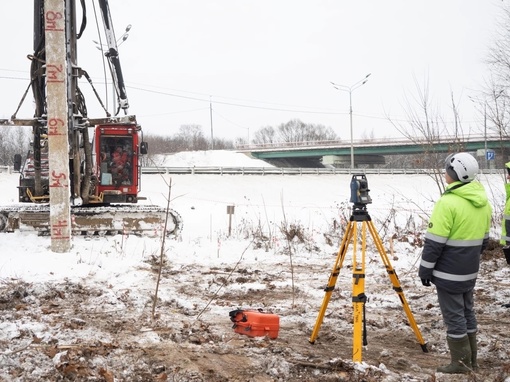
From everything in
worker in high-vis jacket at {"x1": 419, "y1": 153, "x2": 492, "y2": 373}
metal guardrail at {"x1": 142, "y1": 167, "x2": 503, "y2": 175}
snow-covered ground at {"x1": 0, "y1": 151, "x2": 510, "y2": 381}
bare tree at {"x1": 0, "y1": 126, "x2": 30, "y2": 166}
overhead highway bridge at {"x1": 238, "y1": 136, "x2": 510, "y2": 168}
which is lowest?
snow-covered ground at {"x1": 0, "y1": 151, "x2": 510, "y2": 381}

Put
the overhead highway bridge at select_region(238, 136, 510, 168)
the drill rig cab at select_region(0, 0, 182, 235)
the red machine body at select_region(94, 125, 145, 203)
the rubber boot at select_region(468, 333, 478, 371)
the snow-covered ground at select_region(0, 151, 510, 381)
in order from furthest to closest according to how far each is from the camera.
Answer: the overhead highway bridge at select_region(238, 136, 510, 168) < the red machine body at select_region(94, 125, 145, 203) < the drill rig cab at select_region(0, 0, 182, 235) < the rubber boot at select_region(468, 333, 478, 371) < the snow-covered ground at select_region(0, 151, 510, 381)

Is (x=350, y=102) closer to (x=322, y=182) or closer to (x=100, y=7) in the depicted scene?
(x=322, y=182)

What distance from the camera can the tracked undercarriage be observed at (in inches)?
548

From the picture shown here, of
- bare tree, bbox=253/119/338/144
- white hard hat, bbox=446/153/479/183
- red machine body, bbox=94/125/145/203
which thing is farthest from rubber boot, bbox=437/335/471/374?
bare tree, bbox=253/119/338/144

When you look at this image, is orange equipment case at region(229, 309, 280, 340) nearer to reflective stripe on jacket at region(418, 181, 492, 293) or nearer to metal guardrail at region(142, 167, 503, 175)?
reflective stripe on jacket at region(418, 181, 492, 293)

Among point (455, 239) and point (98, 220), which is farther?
point (98, 220)

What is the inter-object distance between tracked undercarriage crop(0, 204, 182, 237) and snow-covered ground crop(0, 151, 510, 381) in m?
1.11

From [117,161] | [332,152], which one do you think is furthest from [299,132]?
[117,161]

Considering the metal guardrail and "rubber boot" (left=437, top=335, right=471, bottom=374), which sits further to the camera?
the metal guardrail

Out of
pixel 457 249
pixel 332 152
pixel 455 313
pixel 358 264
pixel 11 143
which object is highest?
pixel 11 143

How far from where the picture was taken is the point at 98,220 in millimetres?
14297

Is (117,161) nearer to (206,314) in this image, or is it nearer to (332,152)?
(206,314)

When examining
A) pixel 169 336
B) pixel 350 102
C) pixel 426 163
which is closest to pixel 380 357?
pixel 169 336

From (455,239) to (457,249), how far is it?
9cm
